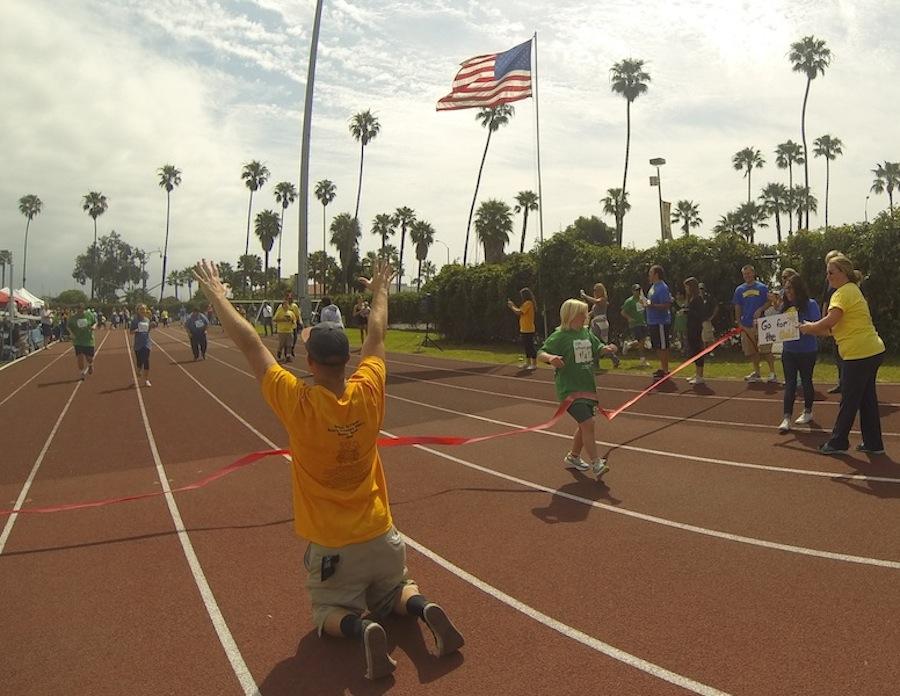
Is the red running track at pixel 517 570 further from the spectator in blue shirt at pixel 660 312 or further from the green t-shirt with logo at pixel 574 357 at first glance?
the spectator in blue shirt at pixel 660 312

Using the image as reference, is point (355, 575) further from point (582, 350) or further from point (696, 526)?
point (582, 350)

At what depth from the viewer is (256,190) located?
278ft

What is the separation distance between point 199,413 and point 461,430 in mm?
5282

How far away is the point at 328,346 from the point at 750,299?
9460 millimetres

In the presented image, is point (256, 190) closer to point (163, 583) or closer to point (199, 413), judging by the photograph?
point (199, 413)

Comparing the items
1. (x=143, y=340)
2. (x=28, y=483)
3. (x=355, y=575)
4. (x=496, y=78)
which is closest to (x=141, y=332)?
(x=143, y=340)

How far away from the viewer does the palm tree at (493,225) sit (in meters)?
62.7

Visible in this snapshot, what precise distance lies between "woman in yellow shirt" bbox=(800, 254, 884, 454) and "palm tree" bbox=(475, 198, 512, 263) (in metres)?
56.5

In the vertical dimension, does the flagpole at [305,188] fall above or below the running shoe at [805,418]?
above

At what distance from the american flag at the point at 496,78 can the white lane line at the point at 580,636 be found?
51.5ft

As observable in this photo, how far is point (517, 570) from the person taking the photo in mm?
4289

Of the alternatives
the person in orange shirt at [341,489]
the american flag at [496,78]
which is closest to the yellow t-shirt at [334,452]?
the person in orange shirt at [341,489]

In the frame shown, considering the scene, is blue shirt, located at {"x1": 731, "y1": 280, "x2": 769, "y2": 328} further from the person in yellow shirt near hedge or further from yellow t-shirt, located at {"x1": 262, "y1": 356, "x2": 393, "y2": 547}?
the person in yellow shirt near hedge

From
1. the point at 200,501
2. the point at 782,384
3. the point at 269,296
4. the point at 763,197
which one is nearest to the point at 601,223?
the point at 763,197
